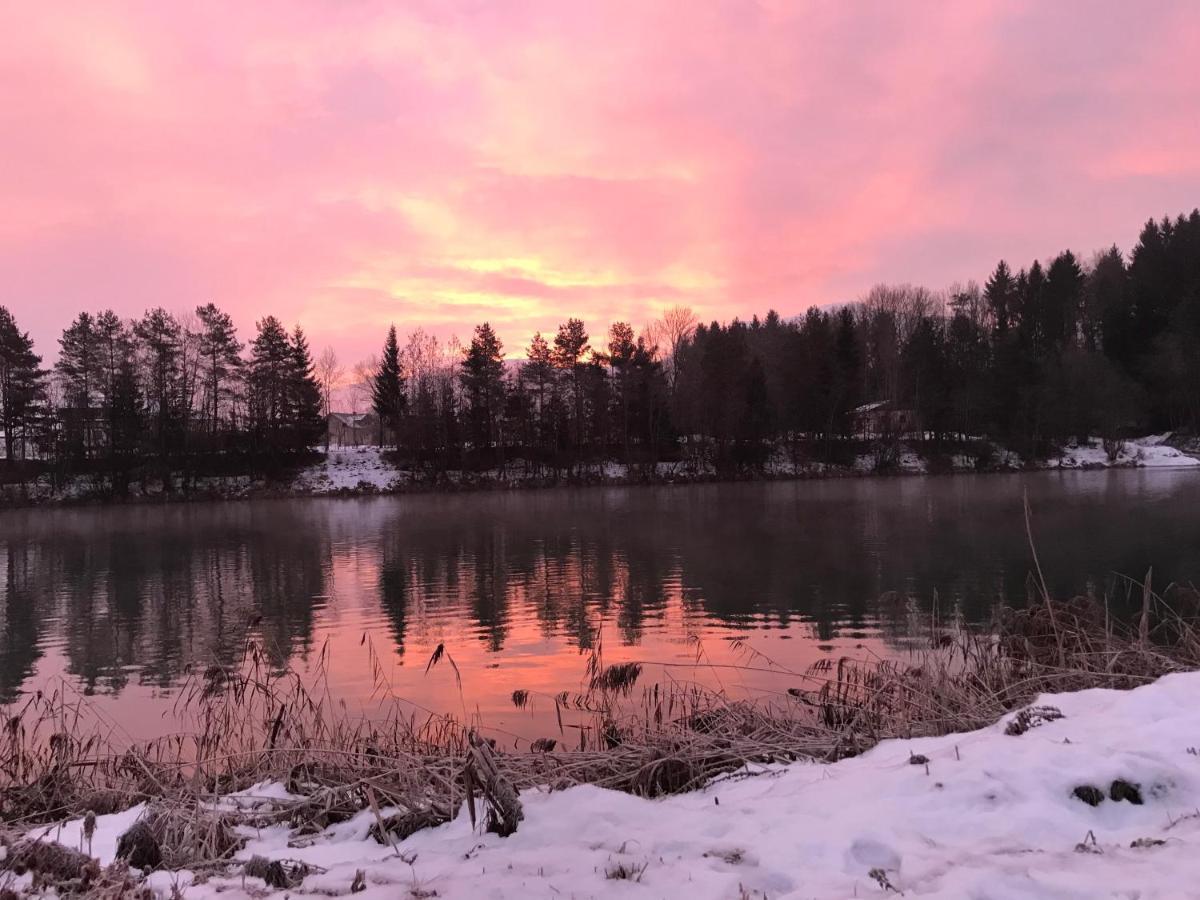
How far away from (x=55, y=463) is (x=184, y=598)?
5350 cm

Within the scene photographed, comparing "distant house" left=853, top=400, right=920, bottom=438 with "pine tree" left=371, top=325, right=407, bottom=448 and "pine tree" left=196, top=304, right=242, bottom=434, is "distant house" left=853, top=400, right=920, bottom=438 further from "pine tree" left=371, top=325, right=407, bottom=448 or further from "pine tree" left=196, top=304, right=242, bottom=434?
"pine tree" left=196, top=304, right=242, bottom=434

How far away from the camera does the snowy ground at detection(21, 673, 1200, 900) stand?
3490 mm

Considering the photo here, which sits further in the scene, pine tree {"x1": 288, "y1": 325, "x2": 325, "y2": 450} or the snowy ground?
pine tree {"x1": 288, "y1": 325, "x2": 325, "y2": 450}

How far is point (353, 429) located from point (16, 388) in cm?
4939

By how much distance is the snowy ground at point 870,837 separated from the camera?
3.49 metres

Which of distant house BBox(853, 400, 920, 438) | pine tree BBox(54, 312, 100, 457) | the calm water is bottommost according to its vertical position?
the calm water

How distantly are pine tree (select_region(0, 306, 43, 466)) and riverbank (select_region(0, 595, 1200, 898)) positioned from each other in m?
72.8

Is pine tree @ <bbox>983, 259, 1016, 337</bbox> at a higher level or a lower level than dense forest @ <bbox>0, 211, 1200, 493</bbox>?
higher

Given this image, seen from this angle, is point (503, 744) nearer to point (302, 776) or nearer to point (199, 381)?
point (302, 776)

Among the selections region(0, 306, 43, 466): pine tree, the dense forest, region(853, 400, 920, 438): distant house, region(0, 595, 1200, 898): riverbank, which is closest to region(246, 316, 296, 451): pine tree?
the dense forest

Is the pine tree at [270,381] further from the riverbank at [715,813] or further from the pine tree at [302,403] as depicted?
the riverbank at [715,813]

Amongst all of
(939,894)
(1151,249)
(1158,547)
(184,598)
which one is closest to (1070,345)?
(1151,249)

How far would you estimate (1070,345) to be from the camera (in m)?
83.6

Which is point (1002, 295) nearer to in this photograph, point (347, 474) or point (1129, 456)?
point (1129, 456)
